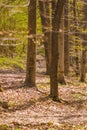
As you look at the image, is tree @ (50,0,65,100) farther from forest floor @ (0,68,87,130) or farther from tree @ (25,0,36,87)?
tree @ (25,0,36,87)

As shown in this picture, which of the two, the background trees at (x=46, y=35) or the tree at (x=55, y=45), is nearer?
the background trees at (x=46, y=35)

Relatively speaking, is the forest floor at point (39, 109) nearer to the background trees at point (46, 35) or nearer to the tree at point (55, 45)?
the tree at point (55, 45)

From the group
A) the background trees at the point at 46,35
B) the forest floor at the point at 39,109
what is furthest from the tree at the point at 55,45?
the forest floor at the point at 39,109

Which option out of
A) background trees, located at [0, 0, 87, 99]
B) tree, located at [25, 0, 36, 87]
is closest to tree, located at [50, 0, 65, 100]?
background trees, located at [0, 0, 87, 99]

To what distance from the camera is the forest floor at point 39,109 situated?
9.34 m

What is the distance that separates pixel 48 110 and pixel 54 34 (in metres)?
2.90

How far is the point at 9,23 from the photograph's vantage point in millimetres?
27828

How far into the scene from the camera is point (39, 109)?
11727mm

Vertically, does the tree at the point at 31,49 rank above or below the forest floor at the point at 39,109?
above

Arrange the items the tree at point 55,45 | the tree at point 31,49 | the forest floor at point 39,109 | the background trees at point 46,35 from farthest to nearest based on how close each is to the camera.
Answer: the tree at point 31,49 → the tree at point 55,45 → the background trees at point 46,35 → the forest floor at point 39,109

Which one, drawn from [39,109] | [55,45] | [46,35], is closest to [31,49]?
[55,45]

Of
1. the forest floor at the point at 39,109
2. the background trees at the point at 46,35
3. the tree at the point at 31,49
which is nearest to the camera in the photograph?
the forest floor at the point at 39,109

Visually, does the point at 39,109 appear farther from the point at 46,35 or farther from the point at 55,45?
the point at 46,35

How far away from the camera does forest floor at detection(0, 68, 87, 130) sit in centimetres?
934
